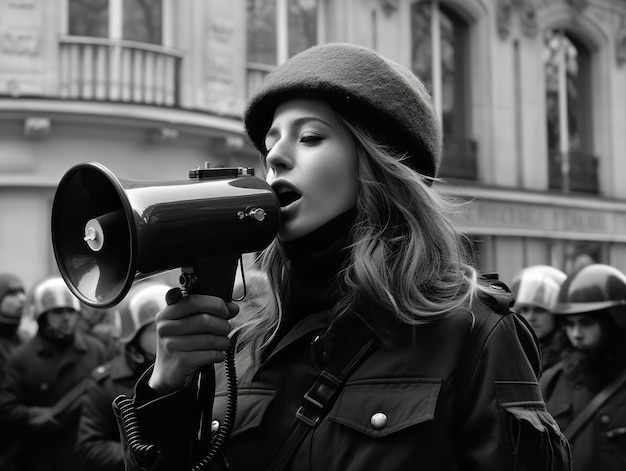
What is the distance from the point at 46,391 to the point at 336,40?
8.22 m

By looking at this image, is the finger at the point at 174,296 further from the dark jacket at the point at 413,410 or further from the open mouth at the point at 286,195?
the open mouth at the point at 286,195

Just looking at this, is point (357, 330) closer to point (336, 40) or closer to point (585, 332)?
point (585, 332)

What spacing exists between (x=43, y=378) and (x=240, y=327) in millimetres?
4230

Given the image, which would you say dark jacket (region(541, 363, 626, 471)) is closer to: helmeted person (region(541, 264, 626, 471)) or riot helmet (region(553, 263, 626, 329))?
helmeted person (region(541, 264, 626, 471))

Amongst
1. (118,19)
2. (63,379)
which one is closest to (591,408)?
(63,379)

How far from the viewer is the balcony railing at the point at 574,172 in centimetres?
1705

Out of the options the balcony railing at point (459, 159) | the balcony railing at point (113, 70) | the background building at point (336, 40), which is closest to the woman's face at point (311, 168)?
the background building at point (336, 40)

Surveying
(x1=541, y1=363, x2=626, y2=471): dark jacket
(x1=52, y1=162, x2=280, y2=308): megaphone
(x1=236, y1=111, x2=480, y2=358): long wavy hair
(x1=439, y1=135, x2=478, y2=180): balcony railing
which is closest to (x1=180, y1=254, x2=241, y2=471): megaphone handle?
(x1=52, y1=162, x2=280, y2=308): megaphone

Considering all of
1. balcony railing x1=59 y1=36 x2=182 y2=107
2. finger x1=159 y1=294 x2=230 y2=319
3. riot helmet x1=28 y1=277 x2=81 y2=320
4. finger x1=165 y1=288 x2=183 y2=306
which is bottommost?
riot helmet x1=28 y1=277 x2=81 y2=320

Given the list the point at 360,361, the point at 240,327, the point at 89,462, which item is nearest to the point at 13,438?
the point at 89,462

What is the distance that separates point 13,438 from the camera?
569cm

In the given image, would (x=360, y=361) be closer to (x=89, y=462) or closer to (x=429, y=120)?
(x=429, y=120)

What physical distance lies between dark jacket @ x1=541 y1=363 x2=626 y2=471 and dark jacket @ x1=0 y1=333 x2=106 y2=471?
2.99m

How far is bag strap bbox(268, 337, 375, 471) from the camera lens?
1.79 m
